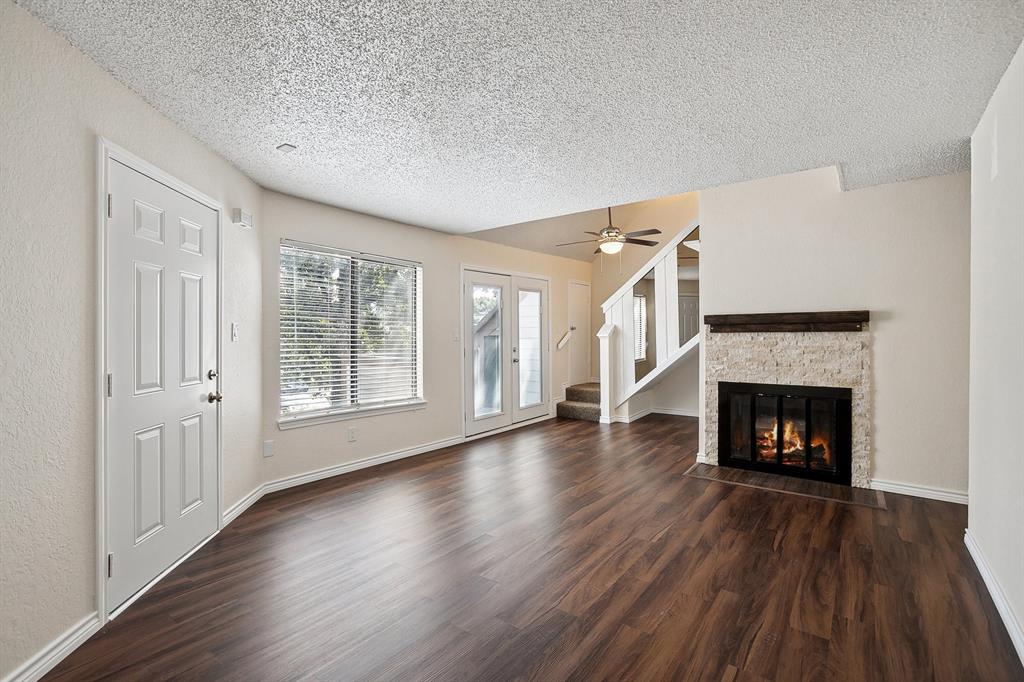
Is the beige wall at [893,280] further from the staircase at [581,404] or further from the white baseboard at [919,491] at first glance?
the staircase at [581,404]

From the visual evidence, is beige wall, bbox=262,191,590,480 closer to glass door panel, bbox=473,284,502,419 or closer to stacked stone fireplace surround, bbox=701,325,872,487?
glass door panel, bbox=473,284,502,419

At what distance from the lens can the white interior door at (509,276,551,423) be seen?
259 inches

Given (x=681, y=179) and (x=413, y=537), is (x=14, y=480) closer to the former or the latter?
(x=413, y=537)

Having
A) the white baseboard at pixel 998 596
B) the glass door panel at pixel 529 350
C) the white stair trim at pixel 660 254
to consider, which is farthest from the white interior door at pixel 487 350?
the white baseboard at pixel 998 596

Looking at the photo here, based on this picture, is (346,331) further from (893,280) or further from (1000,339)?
(893,280)

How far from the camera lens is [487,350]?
6148mm

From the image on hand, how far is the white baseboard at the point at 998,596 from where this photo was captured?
1.91m

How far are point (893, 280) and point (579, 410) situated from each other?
4173mm

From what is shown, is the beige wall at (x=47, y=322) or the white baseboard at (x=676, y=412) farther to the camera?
the white baseboard at (x=676, y=412)

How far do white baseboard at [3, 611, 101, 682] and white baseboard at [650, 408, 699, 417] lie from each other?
6.86 metres

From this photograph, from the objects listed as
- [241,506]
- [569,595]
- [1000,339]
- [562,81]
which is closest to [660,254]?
[1000,339]

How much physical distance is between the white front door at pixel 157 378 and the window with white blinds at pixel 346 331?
102 centimetres

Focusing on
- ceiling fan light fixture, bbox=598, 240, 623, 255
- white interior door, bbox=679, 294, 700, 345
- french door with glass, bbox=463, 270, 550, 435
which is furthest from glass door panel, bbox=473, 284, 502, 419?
white interior door, bbox=679, 294, 700, 345

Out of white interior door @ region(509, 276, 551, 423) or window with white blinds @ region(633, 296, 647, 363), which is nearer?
white interior door @ region(509, 276, 551, 423)
